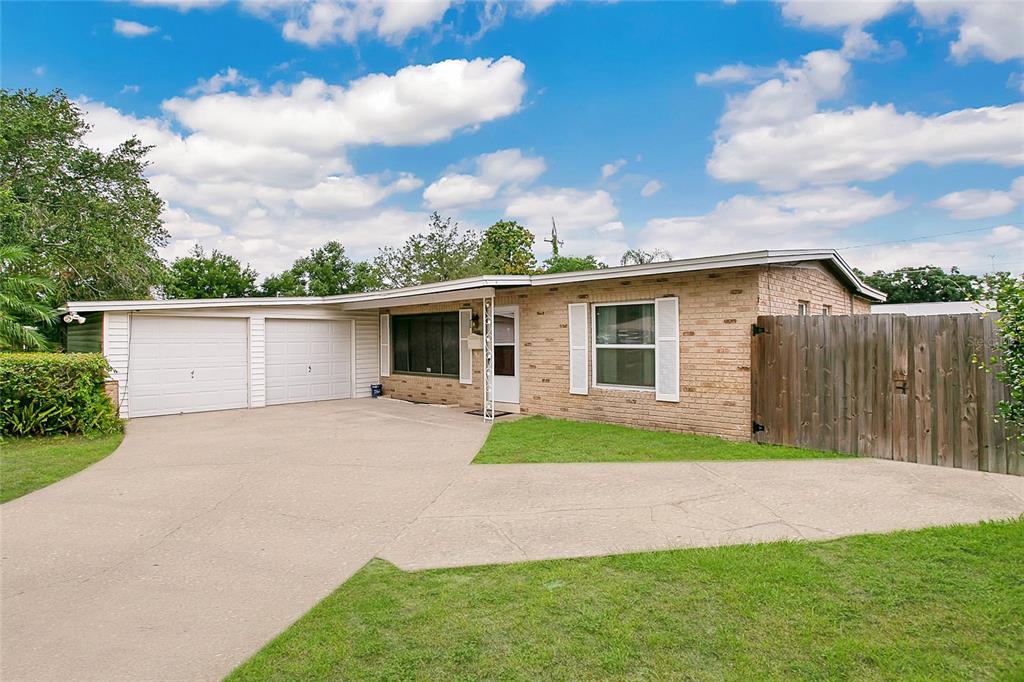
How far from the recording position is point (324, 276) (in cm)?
3141

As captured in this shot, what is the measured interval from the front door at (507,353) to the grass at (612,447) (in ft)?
7.34

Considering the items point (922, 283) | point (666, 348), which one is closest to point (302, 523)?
point (666, 348)

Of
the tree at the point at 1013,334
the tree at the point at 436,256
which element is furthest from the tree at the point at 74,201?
the tree at the point at 1013,334

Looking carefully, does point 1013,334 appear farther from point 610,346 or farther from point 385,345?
point 385,345

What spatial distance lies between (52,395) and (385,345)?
742 cm

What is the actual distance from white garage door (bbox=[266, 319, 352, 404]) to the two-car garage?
0.02 meters

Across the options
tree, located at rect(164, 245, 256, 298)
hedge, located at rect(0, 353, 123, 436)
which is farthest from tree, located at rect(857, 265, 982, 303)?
hedge, located at rect(0, 353, 123, 436)

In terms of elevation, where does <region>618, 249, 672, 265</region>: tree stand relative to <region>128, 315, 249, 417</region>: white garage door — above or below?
above

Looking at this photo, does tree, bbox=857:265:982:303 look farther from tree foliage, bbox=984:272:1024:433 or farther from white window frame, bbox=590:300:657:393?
tree foliage, bbox=984:272:1024:433

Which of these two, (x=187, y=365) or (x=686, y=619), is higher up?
(x=187, y=365)

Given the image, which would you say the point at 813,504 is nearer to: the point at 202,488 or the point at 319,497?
the point at 319,497

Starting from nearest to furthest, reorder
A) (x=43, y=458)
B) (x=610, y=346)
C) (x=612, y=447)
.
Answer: (x=43, y=458)
(x=612, y=447)
(x=610, y=346)

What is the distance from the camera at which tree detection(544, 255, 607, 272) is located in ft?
117

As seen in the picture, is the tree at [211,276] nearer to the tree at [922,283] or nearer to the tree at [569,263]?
the tree at [569,263]
